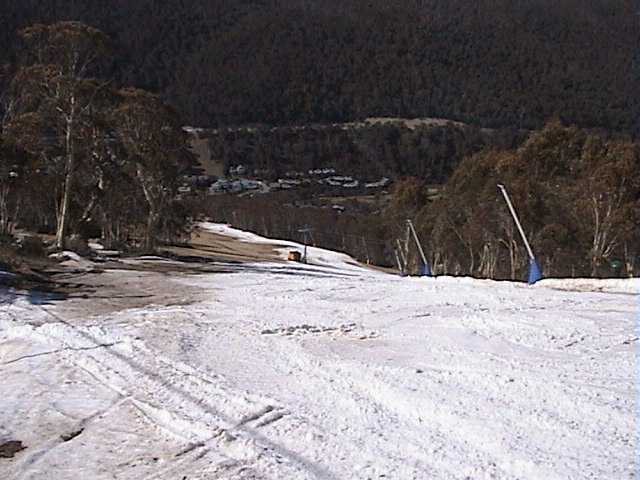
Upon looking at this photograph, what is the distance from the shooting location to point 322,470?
5.81 m

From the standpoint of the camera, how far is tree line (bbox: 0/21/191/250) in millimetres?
25484

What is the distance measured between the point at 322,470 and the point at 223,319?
6753 millimetres

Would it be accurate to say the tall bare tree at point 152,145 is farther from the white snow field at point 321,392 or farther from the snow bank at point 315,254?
the white snow field at point 321,392

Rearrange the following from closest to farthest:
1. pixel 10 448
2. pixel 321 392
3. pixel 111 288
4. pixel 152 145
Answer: pixel 10 448
pixel 321 392
pixel 111 288
pixel 152 145

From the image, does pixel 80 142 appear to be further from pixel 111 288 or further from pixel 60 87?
pixel 111 288

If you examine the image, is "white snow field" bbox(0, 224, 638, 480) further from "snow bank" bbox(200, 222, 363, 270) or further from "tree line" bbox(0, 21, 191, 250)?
"snow bank" bbox(200, 222, 363, 270)

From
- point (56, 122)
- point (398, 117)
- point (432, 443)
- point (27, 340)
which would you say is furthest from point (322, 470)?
point (398, 117)

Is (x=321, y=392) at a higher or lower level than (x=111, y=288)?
higher

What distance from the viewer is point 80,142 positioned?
85.8ft

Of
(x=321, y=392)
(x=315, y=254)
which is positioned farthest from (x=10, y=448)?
(x=315, y=254)

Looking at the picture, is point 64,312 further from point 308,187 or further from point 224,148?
point 224,148

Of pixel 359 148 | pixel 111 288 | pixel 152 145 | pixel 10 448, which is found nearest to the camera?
pixel 10 448

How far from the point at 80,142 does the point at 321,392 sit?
20.4 m

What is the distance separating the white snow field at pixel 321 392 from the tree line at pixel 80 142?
44.7 ft
